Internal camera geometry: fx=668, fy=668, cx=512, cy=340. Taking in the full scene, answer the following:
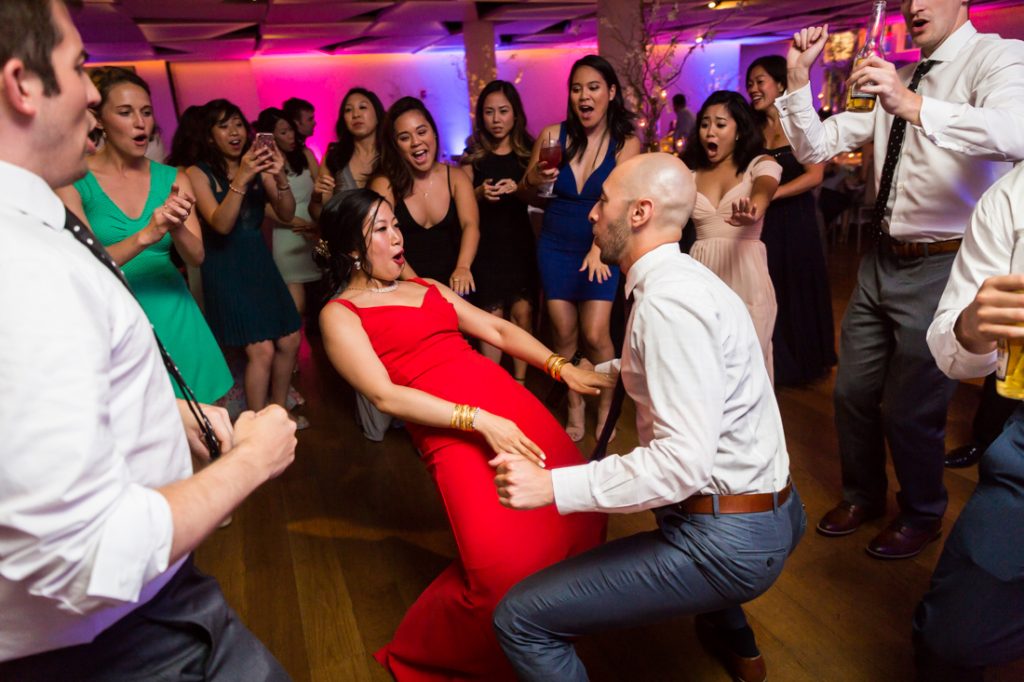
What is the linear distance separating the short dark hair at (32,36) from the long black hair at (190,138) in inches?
93.9

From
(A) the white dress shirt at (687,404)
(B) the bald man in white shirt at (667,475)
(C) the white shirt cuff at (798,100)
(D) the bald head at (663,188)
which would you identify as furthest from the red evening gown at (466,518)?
(C) the white shirt cuff at (798,100)

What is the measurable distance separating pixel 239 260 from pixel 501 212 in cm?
130

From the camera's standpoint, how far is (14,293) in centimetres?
70

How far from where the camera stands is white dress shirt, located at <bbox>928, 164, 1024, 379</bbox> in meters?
1.31

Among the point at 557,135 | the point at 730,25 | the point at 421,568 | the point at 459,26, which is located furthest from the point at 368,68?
the point at 421,568

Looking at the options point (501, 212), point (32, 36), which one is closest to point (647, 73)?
point (501, 212)

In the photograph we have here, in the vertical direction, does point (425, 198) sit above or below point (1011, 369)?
above

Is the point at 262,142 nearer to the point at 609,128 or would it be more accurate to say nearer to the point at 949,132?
the point at 609,128

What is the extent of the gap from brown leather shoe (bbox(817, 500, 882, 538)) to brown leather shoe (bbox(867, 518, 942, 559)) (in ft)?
0.38

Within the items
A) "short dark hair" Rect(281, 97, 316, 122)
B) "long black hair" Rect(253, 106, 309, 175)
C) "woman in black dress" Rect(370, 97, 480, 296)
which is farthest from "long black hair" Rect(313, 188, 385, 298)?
"short dark hair" Rect(281, 97, 316, 122)

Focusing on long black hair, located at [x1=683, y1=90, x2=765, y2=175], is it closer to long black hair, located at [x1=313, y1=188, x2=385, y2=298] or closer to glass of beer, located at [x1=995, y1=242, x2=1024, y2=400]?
long black hair, located at [x1=313, y1=188, x2=385, y2=298]

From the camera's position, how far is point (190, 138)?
310 cm

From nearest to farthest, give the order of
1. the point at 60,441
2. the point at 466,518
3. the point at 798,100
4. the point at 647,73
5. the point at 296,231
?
the point at 60,441, the point at 466,518, the point at 798,100, the point at 296,231, the point at 647,73

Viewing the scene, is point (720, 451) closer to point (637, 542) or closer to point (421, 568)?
point (637, 542)
